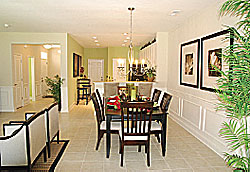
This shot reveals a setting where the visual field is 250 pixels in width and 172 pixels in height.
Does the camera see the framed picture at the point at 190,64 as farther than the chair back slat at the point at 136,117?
Yes

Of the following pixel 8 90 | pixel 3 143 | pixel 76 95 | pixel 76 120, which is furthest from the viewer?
pixel 76 95

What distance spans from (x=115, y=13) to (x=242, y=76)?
332 centimetres

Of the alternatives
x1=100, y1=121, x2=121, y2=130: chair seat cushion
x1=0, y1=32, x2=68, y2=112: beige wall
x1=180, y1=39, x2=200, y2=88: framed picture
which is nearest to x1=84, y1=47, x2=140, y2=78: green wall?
x1=0, y1=32, x2=68, y2=112: beige wall

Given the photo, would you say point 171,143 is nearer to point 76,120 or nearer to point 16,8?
point 76,120

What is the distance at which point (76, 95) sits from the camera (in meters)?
9.34

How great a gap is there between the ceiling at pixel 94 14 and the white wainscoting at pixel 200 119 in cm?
189

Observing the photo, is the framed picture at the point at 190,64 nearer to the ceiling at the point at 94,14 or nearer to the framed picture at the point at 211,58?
the framed picture at the point at 211,58

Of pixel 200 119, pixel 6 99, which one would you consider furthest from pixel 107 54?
pixel 200 119

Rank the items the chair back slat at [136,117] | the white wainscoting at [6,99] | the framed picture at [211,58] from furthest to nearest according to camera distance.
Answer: the white wainscoting at [6,99]
the framed picture at [211,58]
the chair back slat at [136,117]

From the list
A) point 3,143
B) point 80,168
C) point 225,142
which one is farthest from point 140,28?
point 3,143

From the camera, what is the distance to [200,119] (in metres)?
4.41

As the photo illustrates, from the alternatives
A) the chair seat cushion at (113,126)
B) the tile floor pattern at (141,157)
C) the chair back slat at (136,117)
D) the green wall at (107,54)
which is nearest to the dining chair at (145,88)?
the tile floor pattern at (141,157)

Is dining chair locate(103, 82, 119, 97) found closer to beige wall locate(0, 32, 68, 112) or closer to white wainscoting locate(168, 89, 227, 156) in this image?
beige wall locate(0, 32, 68, 112)

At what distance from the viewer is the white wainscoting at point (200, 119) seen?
3746 mm
